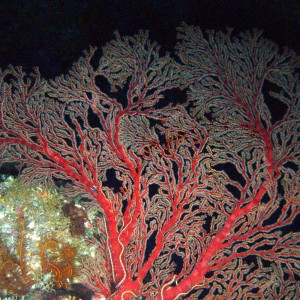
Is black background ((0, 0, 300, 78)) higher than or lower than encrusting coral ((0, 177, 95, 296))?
higher

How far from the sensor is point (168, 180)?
3957mm

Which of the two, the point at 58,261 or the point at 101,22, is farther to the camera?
the point at 101,22

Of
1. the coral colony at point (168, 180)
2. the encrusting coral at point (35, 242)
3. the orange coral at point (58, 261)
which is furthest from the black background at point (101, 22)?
the orange coral at point (58, 261)

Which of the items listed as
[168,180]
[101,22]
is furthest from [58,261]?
[101,22]

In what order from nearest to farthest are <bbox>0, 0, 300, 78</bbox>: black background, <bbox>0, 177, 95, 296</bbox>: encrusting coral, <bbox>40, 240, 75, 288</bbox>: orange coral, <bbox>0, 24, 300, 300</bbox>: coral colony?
<bbox>0, 177, 95, 296</bbox>: encrusting coral → <bbox>0, 24, 300, 300</bbox>: coral colony → <bbox>40, 240, 75, 288</bbox>: orange coral → <bbox>0, 0, 300, 78</bbox>: black background

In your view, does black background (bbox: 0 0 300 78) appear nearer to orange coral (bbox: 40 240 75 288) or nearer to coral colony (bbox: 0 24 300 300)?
coral colony (bbox: 0 24 300 300)

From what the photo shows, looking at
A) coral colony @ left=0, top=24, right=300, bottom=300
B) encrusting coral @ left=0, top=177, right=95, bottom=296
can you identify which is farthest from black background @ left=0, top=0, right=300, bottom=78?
encrusting coral @ left=0, top=177, right=95, bottom=296

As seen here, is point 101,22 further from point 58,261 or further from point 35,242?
point 58,261

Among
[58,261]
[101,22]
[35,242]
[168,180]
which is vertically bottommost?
[58,261]

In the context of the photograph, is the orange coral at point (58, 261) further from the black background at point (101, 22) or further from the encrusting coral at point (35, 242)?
the black background at point (101, 22)

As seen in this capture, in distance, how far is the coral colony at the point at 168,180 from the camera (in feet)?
11.8

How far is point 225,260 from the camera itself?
3627 millimetres

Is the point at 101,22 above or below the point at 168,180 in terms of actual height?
above

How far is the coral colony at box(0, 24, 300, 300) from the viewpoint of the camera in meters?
3.61
